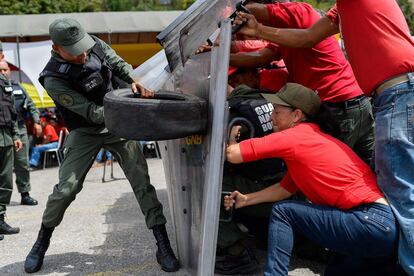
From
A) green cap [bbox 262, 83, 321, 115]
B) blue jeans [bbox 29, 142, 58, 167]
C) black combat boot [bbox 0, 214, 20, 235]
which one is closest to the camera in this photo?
green cap [bbox 262, 83, 321, 115]

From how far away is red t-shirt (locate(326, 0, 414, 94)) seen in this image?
2598 millimetres

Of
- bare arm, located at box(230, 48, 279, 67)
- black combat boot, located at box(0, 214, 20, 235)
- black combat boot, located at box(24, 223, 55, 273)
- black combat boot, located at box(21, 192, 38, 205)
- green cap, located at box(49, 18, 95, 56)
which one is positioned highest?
green cap, located at box(49, 18, 95, 56)

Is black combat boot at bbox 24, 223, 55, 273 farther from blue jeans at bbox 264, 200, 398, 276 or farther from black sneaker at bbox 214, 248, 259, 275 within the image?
blue jeans at bbox 264, 200, 398, 276

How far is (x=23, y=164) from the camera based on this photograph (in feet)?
21.9

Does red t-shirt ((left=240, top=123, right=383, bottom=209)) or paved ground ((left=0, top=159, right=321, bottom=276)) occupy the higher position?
red t-shirt ((left=240, top=123, right=383, bottom=209))

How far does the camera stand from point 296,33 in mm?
3229

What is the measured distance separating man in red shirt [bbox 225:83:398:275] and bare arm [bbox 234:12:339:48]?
0.63m

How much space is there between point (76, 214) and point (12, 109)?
Result: 1.43 m

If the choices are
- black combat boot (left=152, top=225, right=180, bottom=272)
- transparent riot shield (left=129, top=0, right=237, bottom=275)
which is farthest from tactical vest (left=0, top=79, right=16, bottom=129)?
transparent riot shield (left=129, top=0, right=237, bottom=275)

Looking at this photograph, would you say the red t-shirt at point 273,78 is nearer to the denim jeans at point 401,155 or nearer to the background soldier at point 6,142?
the denim jeans at point 401,155

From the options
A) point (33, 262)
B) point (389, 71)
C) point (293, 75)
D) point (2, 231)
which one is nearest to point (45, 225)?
point (33, 262)

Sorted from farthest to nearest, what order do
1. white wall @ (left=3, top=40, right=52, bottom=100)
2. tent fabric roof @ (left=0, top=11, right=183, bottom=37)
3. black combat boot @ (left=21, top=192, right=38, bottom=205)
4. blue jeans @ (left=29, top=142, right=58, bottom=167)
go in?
1. tent fabric roof @ (left=0, top=11, right=183, bottom=37)
2. white wall @ (left=3, top=40, right=52, bottom=100)
3. blue jeans @ (left=29, top=142, right=58, bottom=167)
4. black combat boot @ (left=21, top=192, right=38, bottom=205)

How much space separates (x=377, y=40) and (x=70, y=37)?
6.91 feet

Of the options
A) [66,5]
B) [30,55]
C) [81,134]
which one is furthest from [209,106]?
[66,5]
